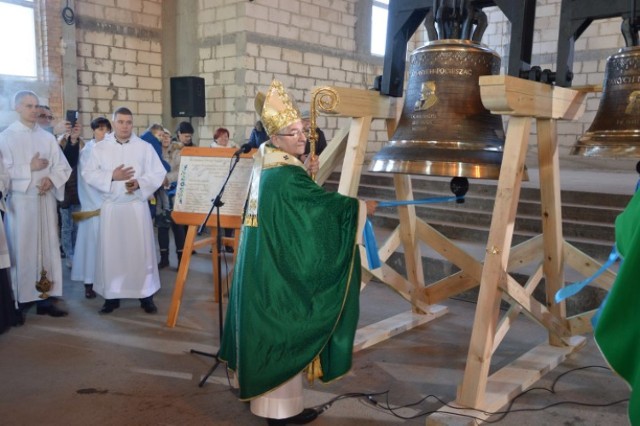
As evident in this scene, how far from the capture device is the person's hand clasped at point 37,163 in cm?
480

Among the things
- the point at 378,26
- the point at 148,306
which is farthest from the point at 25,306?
the point at 378,26

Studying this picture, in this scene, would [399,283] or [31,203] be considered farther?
[31,203]

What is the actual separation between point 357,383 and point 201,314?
1.91 meters

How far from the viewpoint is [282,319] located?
280cm

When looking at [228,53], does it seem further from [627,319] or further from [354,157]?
[627,319]

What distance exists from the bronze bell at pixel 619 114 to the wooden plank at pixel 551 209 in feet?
1.22

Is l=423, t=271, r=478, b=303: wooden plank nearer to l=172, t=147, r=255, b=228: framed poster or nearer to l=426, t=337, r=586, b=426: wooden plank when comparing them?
l=426, t=337, r=586, b=426: wooden plank

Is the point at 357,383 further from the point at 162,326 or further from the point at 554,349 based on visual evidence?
the point at 162,326

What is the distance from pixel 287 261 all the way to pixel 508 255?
4.12 feet

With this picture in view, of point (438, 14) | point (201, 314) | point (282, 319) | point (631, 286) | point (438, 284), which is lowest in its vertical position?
point (201, 314)

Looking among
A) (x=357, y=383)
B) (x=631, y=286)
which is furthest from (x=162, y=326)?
(x=631, y=286)

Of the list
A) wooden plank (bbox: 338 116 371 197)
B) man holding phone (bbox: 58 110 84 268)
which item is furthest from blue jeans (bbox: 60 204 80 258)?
wooden plank (bbox: 338 116 371 197)

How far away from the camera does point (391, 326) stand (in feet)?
15.0

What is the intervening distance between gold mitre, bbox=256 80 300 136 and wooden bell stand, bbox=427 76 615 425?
0.91 m
